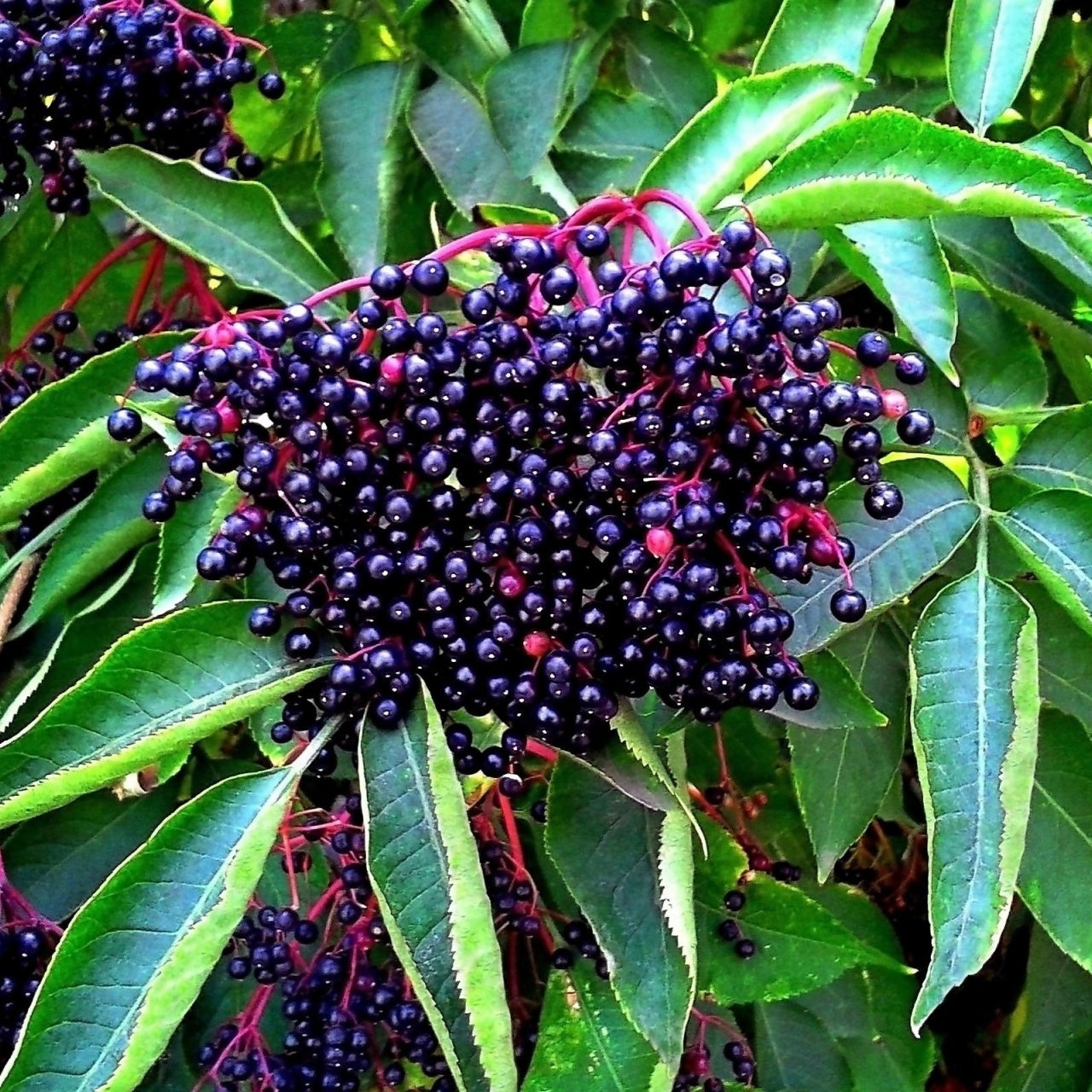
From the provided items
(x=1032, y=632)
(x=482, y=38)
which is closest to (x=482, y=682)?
(x=1032, y=632)

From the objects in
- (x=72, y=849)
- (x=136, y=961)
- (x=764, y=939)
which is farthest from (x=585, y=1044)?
(x=72, y=849)

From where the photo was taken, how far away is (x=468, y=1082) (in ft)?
2.15

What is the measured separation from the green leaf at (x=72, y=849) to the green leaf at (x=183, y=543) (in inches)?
13.2

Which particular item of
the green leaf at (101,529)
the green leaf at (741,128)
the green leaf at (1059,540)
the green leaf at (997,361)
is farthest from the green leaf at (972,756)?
the green leaf at (101,529)

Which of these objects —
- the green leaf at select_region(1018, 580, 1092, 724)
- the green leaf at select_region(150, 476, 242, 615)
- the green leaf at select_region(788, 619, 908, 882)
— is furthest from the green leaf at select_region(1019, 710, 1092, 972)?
the green leaf at select_region(150, 476, 242, 615)

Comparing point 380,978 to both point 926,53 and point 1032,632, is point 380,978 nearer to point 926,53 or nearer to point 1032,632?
point 1032,632

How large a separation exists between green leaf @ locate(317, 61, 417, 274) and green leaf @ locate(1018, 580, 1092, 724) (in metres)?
0.66

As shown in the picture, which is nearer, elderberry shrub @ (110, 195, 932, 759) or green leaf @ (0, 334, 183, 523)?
elderberry shrub @ (110, 195, 932, 759)

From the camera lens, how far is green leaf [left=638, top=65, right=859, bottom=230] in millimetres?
775

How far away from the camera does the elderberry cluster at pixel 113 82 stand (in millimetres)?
974

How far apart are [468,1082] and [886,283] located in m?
0.62

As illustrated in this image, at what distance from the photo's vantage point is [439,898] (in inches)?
26.5

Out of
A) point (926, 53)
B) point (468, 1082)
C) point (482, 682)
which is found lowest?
point (468, 1082)

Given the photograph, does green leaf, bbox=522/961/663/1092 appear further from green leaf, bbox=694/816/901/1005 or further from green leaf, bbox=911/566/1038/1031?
green leaf, bbox=911/566/1038/1031
